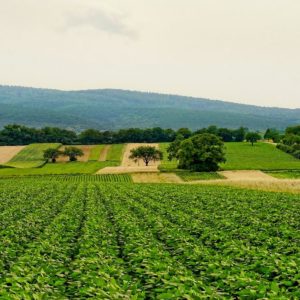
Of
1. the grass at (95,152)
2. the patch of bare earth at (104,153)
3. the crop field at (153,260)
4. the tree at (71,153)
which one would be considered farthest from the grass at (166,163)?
the crop field at (153,260)

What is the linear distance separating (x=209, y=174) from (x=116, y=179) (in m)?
23.4

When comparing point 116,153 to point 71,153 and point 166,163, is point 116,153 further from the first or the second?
point 166,163

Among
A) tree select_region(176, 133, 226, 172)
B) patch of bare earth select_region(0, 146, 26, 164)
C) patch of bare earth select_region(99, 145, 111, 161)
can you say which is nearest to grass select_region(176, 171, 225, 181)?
tree select_region(176, 133, 226, 172)

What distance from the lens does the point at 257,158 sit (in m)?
144

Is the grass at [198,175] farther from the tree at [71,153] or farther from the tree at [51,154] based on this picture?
the tree at [51,154]

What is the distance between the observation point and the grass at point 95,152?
165m

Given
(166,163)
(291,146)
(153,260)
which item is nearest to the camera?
(153,260)

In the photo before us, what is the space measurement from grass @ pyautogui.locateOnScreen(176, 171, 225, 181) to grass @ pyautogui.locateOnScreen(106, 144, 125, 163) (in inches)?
2064

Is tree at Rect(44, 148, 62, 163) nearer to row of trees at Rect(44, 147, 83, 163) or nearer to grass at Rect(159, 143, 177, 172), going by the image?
row of trees at Rect(44, 147, 83, 163)

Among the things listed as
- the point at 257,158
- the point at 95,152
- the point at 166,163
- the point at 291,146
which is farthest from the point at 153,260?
the point at 95,152

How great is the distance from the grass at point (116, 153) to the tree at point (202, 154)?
44923mm

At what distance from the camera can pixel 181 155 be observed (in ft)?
384

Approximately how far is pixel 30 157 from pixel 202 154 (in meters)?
81.4

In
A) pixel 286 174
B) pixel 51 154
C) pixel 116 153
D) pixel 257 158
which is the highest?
pixel 257 158
